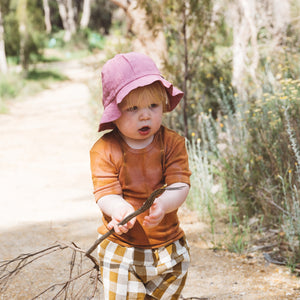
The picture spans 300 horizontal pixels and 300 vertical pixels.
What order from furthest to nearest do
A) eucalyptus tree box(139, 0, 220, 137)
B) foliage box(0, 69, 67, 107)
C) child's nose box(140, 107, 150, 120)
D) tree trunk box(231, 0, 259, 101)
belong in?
foliage box(0, 69, 67, 107) → tree trunk box(231, 0, 259, 101) → eucalyptus tree box(139, 0, 220, 137) → child's nose box(140, 107, 150, 120)

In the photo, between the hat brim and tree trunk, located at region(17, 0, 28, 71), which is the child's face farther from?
tree trunk, located at region(17, 0, 28, 71)

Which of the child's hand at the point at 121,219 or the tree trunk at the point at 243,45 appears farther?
the tree trunk at the point at 243,45

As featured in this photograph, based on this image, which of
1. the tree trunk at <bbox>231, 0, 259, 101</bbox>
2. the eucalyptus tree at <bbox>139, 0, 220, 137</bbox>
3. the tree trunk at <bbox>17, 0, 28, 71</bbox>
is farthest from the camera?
the tree trunk at <bbox>17, 0, 28, 71</bbox>

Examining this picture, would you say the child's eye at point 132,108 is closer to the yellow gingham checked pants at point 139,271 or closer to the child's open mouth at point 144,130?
the child's open mouth at point 144,130

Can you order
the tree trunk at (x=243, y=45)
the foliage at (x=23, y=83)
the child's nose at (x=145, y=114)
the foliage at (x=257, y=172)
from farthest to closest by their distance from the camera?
the foliage at (x=23, y=83) < the tree trunk at (x=243, y=45) < the foliage at (x=257, y=172) < the child's nose at (x=145, y=114)

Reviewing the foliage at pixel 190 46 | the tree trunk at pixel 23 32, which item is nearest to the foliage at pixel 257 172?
the foliage at pixel 190 46

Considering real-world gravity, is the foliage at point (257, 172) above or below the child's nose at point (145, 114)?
below

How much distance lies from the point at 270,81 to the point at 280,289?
7.04 feet

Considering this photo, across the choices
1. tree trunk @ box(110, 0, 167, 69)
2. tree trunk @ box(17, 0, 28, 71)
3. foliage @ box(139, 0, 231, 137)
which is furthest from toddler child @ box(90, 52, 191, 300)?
tree trunk @ box(17, 0, 28, 71)

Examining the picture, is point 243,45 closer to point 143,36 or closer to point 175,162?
point 143,36

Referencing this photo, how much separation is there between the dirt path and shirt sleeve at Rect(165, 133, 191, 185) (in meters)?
1.03

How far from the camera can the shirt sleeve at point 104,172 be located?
1564 millimetres

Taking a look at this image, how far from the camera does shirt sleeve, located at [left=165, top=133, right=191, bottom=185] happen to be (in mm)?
1625

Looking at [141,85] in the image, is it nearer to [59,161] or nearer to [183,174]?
[183,174]
